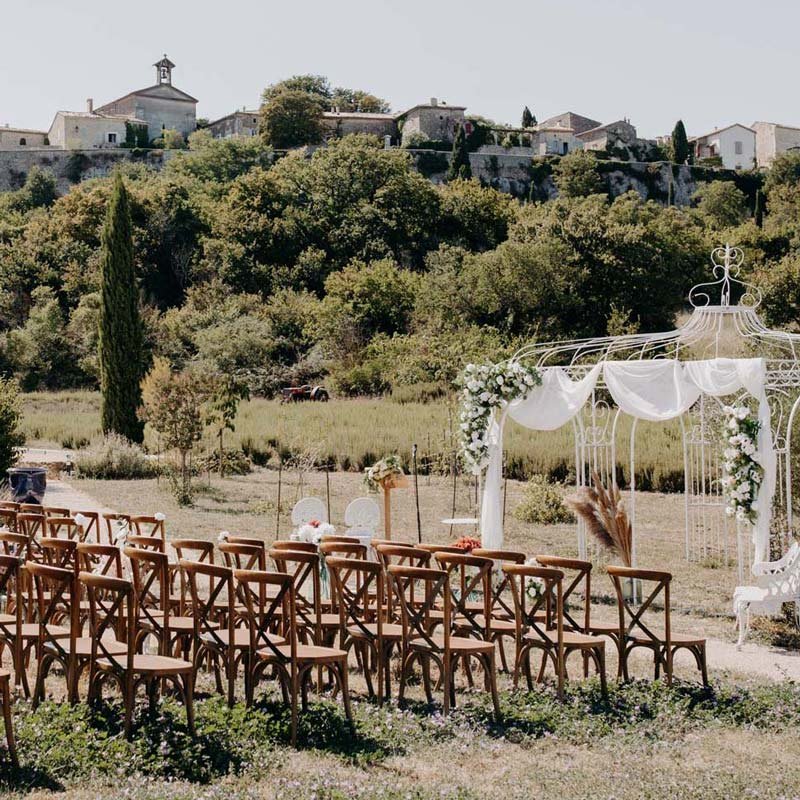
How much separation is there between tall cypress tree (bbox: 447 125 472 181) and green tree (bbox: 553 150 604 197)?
19.2 feet

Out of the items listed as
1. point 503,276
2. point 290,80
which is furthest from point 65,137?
point 503,276

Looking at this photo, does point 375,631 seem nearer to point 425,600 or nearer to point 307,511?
point 425,600

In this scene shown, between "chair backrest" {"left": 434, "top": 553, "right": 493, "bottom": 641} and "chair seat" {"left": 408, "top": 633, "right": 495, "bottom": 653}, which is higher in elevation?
"chair backrest" {"left": 434, "top": 553, "right": 493, "bottom": 641}

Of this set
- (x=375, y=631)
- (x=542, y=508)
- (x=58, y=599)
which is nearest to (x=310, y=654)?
(x=375, y=631)

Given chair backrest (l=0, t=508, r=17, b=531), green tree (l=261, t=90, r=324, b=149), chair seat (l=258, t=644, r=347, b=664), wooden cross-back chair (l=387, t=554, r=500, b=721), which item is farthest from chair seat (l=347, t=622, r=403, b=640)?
green tree (l=261, t=90, r=324, b=149)

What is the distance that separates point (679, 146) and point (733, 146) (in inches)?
623

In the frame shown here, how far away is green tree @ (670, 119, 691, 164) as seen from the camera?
73.1 meters

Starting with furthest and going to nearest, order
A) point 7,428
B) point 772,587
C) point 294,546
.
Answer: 1. point 7,428
2. point 772,587
3. point 294,546

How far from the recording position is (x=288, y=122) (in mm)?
69938

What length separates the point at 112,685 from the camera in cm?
628

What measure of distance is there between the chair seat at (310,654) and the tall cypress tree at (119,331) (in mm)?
17684

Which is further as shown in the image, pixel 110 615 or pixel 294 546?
pixel 294 546

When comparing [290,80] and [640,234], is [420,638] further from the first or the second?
[290,80]

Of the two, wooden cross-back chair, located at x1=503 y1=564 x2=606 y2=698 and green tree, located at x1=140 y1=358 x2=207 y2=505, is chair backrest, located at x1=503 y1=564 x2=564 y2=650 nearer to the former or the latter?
wooden cross-back chair, located at x1=503 y1=564 x2=606 y2=698
